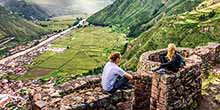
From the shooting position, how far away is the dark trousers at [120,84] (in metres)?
24.0

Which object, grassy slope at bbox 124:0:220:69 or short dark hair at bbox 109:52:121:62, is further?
grassy slope at bbox 124:0:220:69

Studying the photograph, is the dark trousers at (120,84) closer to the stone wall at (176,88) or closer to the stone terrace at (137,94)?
the stone terrace at (137,94)

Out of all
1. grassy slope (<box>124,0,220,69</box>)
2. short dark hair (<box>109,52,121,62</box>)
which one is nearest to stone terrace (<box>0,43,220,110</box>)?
short dark hair (<box>109,52,121,62</box>)

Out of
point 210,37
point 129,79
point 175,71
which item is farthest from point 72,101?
point 210,37

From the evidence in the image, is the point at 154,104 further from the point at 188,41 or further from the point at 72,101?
the point at 188,41

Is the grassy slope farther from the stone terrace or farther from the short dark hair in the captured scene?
the short dark hair

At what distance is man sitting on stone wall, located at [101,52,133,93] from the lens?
78.7 feet

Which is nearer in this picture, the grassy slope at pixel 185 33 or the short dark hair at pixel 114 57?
the short dark hair at pixel 114 57

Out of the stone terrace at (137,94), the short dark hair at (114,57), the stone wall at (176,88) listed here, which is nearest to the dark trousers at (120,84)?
the stone terrace at (137,94)

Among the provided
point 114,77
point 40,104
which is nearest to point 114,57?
point 114,77

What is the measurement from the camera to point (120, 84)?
24.2m

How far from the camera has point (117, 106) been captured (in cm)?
2400

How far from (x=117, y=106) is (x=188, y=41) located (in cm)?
11377

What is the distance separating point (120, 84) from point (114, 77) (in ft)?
1.68
